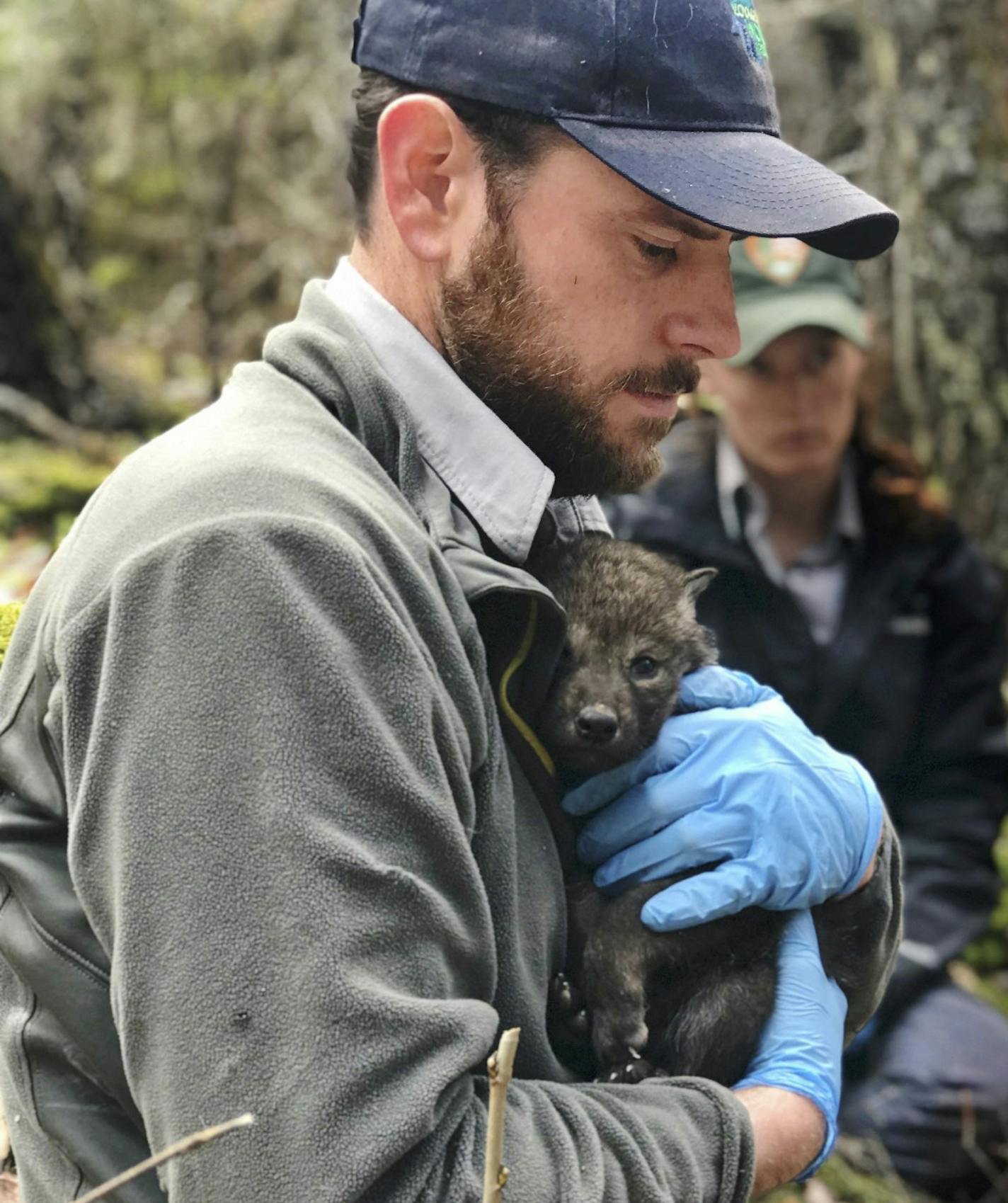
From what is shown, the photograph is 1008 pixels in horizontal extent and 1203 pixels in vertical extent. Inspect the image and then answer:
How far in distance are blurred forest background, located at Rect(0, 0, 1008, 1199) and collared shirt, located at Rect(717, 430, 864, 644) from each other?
5.21 feet

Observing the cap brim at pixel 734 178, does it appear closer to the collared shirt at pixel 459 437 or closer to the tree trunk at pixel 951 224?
the collared shirt at pixel 459 437

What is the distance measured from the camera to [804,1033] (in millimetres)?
2436

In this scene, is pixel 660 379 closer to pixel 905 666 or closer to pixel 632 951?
pixel 632 951

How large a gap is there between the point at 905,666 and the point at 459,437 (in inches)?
131

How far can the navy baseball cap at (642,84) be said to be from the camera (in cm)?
204

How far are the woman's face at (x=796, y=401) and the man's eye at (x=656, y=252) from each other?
2.95 metres

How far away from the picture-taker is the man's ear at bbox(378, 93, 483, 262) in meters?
2.13

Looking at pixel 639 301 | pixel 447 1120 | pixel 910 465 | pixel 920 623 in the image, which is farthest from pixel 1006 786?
pixel 447 1120

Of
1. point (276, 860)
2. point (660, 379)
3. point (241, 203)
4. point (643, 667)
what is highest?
point (660, 379)

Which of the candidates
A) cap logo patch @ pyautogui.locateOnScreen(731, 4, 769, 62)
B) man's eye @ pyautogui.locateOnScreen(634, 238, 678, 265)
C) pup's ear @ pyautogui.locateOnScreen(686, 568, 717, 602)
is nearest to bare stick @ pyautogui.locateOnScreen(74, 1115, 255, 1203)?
man's eye @ pyautogui.locateOnScreen(634, 238, 678, 265)

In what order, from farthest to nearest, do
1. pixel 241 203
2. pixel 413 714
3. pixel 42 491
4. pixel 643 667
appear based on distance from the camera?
pixel 241 203
pixel 42 491
pixel 643 667
pixel 413 714

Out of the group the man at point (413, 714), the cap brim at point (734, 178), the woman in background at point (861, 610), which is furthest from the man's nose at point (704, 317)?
the woman in background at point (861, 610)

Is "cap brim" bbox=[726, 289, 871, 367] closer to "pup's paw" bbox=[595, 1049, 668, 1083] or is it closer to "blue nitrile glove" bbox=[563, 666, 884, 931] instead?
"blue nitrile glove" bbox=[563, 666, 884, 931]

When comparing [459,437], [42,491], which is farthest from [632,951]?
[42,491]
